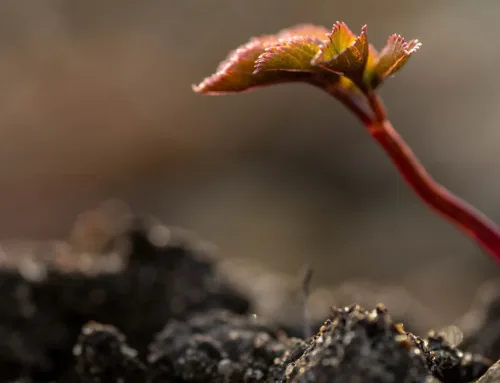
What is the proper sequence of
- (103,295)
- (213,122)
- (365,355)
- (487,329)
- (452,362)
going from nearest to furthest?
(365,355), (452,362), (487,329), (103,295), (213,122)

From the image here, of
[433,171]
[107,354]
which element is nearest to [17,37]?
[433,171]

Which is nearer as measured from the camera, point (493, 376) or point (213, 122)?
point (493, 376)

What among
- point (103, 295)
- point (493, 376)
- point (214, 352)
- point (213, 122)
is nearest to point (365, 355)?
point (493, 376)

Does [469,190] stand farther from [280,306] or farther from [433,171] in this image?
[280,306]

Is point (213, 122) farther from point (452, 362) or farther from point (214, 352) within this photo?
point (452, 362)

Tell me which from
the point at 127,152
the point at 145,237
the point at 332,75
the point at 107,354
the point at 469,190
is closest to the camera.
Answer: the point at 332,75

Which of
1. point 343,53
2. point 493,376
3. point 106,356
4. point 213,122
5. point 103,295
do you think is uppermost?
point 213,122

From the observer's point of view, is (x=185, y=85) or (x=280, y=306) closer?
(x=280, y=306)
